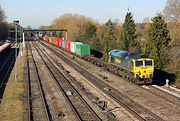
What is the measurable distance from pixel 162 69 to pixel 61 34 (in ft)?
379

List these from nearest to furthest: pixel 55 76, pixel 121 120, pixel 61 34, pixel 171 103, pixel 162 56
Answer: pixel 121 120
pixel 171 103
pixel 162 56
pixel 55 76
pixel 61 34

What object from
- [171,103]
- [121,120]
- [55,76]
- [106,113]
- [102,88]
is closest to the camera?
[121,120]

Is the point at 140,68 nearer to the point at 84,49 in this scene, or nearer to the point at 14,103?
the point at 14,103

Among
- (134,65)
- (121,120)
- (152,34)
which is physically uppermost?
(152,34)

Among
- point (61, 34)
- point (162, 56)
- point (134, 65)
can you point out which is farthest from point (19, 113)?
point (61, 34)

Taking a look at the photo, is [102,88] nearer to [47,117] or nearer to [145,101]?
[145,101]

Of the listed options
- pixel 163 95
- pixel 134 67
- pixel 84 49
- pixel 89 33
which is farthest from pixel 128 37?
pixel 89 33

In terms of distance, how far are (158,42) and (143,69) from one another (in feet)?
22.5

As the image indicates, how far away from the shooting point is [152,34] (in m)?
35.6

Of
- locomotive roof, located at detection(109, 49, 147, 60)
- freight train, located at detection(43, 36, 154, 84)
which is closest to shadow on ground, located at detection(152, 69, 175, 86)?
freight train, located at detection(43, 36, 154, 84)

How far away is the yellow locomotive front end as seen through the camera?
29797mm

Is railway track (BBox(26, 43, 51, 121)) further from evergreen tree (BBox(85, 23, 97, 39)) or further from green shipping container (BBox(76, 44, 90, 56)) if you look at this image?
evergreen tree (BBox(85, 23, 97, 39))

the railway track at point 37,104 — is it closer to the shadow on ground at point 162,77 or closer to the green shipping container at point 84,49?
the shadow on ground at point 162,77

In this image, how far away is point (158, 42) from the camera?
1389 inches
